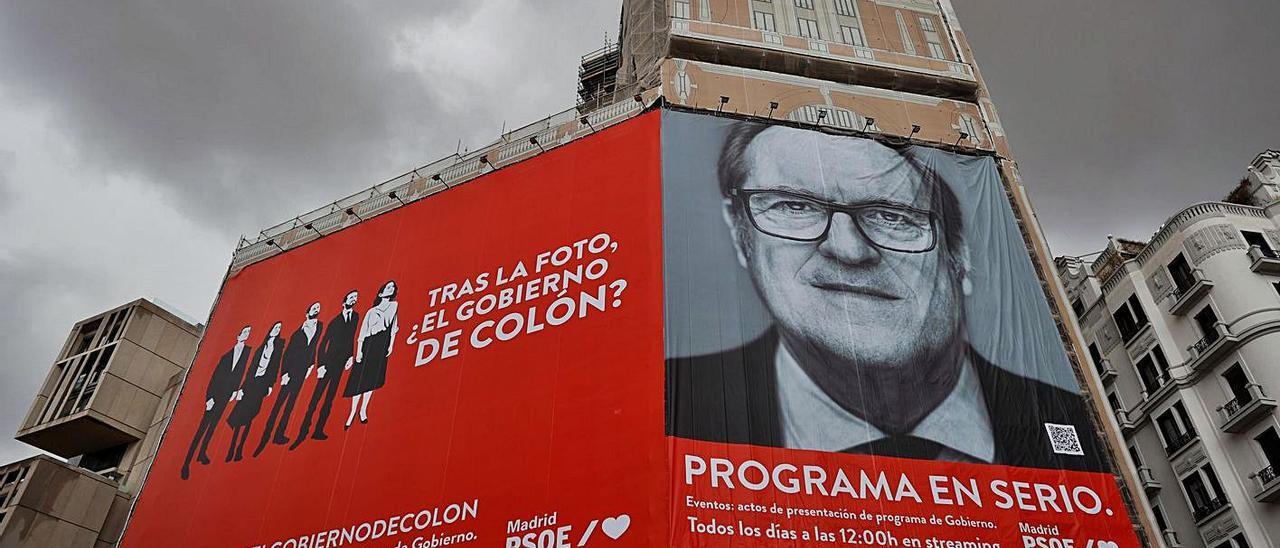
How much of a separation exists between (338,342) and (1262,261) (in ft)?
84.2

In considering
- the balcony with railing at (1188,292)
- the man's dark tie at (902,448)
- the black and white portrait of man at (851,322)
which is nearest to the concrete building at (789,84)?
the black and white portrait of man at (851,322)

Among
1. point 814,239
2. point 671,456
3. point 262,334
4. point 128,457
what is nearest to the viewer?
point 671,456

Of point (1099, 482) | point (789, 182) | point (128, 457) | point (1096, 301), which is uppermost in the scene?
point (1096, 301)

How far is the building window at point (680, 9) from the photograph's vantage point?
26109 mm

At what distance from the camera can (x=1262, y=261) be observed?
26.2 m

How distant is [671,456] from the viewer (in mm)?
15359

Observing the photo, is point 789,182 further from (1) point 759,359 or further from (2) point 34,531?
(2) point 34,531

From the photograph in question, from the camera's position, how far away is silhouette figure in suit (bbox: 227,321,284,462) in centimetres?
2128

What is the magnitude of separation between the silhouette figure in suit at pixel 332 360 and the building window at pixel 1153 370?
24015 millimetres

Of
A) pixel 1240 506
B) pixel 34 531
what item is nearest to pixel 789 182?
pixel 1240 506

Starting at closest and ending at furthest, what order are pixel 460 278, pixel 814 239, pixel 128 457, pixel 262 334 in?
pixel 814 239 < pixel 460 278 < pixel 262 334 < pixel 128 457

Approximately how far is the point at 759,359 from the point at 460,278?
7.90 metres

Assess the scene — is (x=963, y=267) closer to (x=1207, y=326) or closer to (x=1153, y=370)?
(x=1207, y=326)

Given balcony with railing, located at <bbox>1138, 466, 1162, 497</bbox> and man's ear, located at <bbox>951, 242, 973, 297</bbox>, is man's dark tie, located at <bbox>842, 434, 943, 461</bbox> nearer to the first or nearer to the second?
man's ear, located at <bbox>951, 242, 973, 297</bbox>
